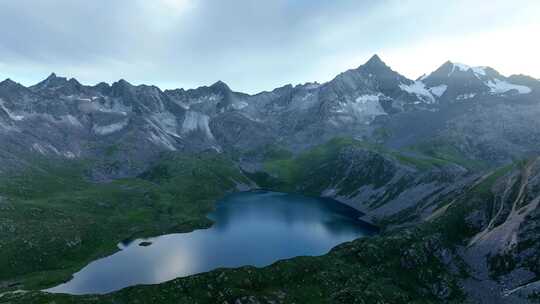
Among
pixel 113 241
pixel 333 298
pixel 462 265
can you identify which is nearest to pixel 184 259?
pixel 113 241

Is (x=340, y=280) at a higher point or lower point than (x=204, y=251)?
higher

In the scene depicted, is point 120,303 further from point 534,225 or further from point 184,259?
point 534,225

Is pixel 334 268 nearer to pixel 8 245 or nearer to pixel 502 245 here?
pixel 502 245

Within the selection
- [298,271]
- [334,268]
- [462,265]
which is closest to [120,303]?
[298,271]

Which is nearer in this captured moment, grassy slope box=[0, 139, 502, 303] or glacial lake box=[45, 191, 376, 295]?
grassy slope box=[0, 139, 502, 303]

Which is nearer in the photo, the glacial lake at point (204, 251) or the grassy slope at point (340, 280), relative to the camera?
the grassy slope at point (340, 280)

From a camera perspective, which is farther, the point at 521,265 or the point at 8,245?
the point at 8,245

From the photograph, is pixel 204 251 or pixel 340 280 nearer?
pixel 340 280

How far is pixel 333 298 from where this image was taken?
91188 mm

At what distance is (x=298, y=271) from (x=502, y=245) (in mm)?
59750

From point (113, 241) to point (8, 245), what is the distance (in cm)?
3941

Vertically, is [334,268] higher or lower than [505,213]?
lower

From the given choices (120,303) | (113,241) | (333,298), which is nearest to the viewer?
(120,303)

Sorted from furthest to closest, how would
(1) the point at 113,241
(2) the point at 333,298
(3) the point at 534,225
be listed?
(1) the point at 113,241 < (3) the point at 534,225 < (2) the point at 333,298
